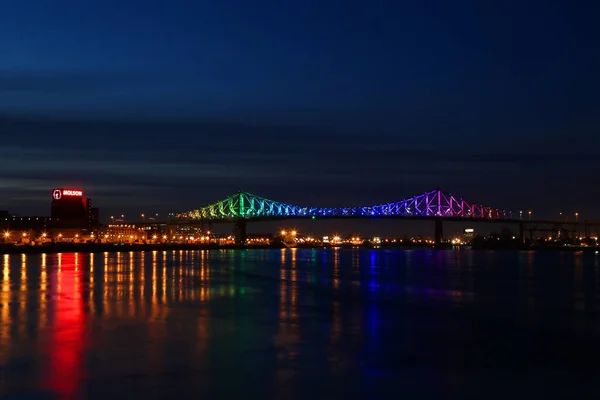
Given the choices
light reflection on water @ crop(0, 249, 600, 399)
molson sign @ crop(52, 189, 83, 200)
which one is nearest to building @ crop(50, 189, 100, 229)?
molson sign @ crop(52, 189, 83, 200)

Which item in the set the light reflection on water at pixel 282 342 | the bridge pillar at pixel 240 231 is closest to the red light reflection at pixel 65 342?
the light reflection on water at pixel 282 342

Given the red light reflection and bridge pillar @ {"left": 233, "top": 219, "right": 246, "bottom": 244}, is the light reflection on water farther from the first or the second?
bridge pillar @ {"left": 233, "top": 219, "right": 246, "bottom": 244}

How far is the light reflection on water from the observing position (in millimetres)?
14000

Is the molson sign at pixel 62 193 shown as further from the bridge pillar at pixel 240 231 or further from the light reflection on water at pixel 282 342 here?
the light reflection on water at pixel 282 342

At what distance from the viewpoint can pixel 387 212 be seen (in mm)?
160125

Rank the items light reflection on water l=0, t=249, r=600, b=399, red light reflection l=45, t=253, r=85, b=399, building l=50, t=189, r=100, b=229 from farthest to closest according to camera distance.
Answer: building l=50, t=189, r=100, b=229
light reflection on water l=0, t=249, r=600, b=399
red light reflection l=45, t=253, r=85, b=399

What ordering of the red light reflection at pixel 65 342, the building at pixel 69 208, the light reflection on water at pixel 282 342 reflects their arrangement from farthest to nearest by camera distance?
1. the building at pixel 69 208
2. the light reflection on water at pixel 282 342
3. the red light reflection at pixel 65 342

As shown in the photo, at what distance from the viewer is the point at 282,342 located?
18.9 m

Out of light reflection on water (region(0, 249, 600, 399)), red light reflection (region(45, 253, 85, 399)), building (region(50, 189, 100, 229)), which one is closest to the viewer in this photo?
red light reflection (region(45, 253, 85, 399))

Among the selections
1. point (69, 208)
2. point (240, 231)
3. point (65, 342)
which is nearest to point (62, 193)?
point (69, 208)

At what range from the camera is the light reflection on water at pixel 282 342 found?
14000mm

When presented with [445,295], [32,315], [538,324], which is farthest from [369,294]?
[32,315]

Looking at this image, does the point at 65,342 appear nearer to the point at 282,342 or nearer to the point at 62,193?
the point at 282,342

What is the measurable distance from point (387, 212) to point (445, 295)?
412 feet
